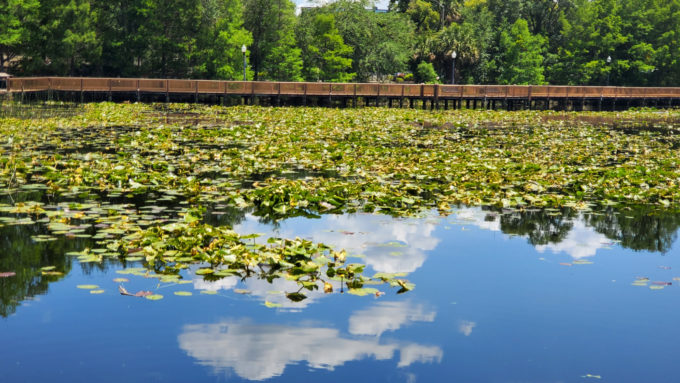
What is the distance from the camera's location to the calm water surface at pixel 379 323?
5129 mm

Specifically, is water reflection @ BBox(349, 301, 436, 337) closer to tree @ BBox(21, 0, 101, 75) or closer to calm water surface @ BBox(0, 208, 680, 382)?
calm water surface @ BBox(0, 208, 680, 382)

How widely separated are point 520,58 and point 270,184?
59.9m

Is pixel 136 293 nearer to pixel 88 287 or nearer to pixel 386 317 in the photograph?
pixel 88 287

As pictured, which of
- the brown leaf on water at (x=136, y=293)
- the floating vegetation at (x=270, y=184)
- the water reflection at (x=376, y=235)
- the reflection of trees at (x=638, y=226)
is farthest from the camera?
the reflection of trees at (x=638, y=226)

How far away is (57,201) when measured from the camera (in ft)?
36.0

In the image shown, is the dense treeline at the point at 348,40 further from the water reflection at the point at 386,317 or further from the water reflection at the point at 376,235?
the water reflection at the point at 386,317

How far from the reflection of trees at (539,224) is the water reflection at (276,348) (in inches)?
166

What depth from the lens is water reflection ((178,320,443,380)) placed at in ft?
17.0

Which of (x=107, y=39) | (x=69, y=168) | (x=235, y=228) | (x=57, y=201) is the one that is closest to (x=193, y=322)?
(x=235, y=228)

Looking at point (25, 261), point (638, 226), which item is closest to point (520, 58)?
point (638, 226)

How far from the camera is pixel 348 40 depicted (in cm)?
6431

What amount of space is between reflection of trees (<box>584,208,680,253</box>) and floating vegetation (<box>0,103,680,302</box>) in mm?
282

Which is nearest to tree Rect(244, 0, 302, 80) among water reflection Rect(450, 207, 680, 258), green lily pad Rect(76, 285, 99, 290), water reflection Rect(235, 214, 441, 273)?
water reflection Rect(450, 207, 680, 258)

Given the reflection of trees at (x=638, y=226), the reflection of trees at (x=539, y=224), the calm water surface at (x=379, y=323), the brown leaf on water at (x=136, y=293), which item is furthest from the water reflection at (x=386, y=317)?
the reflection of trees at (x=638, y=226)
